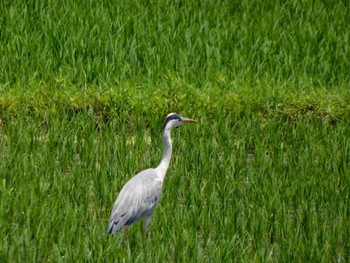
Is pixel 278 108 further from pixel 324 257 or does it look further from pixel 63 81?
pixel 324 257

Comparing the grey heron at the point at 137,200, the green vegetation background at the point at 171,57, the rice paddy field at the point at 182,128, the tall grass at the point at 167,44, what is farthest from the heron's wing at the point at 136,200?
the tall grass at the point at 167,44

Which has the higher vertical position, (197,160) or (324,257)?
(197,160)

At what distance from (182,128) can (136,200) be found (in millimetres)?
2226

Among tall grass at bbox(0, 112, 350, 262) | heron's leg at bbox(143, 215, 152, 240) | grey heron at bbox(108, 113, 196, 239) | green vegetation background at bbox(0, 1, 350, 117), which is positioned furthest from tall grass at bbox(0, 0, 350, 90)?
heron's leg at bbox(143, 215, 152, 240)

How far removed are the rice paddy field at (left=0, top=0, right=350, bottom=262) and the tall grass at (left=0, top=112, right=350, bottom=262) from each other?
0.05 ft

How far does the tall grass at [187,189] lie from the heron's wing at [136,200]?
0.12m

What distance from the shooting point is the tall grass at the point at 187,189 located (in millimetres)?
5414

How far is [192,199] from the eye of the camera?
620cm

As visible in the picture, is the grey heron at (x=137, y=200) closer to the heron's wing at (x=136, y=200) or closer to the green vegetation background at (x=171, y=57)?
the heron's wing at (x=136, y=200)

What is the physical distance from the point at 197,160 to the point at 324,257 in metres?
1.87

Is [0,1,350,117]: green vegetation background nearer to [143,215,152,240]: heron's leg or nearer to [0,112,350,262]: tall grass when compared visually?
[0,112,350,262]: tall grass

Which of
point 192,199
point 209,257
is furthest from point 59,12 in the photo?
point 209,257

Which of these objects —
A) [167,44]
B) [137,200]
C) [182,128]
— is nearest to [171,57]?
[167,44]

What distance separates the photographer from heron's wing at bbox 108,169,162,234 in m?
5.46
